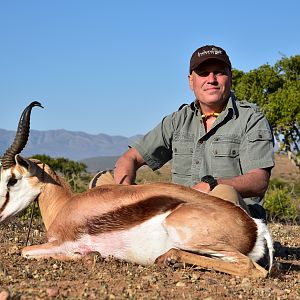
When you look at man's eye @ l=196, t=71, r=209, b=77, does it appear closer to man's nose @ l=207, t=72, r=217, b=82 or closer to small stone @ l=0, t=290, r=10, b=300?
man's nose @ l=207, t=72, r=217, b=82

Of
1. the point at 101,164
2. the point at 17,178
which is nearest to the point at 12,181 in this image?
the point at 17,178

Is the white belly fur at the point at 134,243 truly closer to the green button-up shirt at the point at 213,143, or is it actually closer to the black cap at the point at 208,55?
the green button-up shirt at the point at 213,143

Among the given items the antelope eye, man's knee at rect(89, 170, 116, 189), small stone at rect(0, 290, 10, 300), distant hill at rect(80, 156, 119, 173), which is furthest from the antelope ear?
distant hill at rect(80, 156, 119, 173)

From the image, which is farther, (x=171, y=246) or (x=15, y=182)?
(x=15, y=182)

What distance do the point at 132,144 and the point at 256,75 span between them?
15.9 metres

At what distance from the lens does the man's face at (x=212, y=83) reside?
703 cm

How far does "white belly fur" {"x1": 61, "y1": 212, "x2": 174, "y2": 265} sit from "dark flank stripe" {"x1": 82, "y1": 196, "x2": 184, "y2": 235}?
45 mm

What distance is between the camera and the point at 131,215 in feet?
18.9

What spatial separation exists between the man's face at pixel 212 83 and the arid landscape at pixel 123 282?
1.98 m

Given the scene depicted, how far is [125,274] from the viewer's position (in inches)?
215

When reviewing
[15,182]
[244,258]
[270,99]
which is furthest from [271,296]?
[270,99]

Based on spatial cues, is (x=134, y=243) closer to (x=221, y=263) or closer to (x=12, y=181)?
(x=221, y=263)

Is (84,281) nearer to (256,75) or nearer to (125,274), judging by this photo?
(125,274)

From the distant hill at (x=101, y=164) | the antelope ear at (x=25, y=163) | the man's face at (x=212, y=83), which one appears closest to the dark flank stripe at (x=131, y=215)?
the antelope ear at (x=25, y=163)
